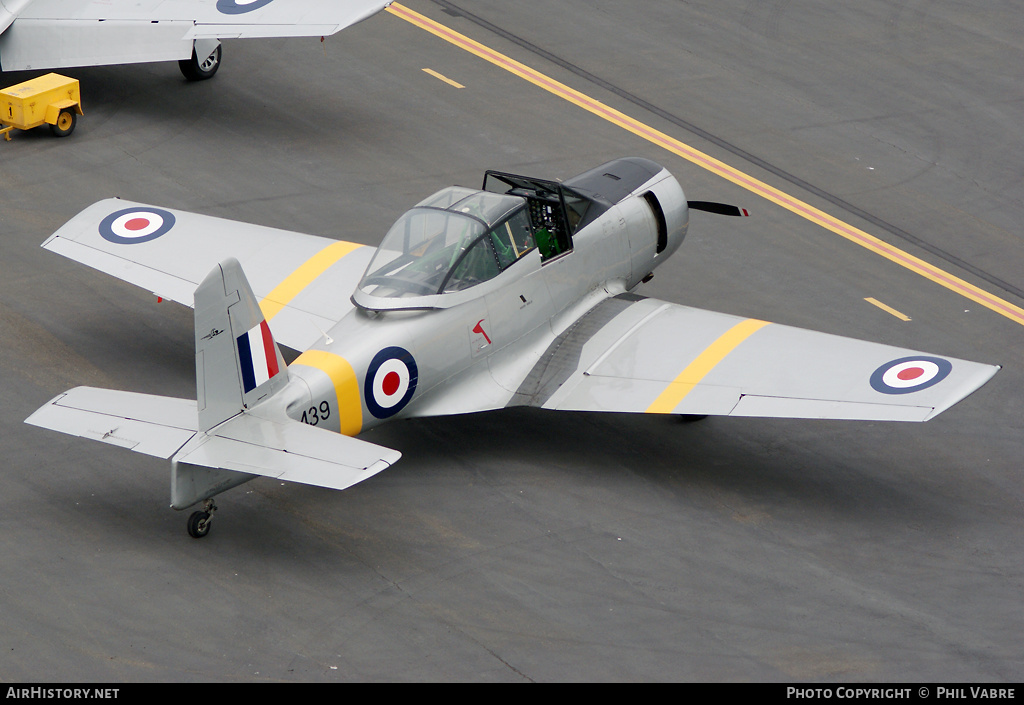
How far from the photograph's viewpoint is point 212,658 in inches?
462

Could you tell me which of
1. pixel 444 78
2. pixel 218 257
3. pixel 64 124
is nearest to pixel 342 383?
pixel 218 257

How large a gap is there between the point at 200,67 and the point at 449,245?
11.0 m

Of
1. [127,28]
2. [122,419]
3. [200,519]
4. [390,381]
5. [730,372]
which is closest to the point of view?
[122,419]

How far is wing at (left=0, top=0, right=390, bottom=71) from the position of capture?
21750mm

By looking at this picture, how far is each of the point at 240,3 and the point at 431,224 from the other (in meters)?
9.18

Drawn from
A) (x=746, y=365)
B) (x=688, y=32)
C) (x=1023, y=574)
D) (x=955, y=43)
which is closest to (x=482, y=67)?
(x=688, y=32)

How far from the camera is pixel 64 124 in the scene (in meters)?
21.8

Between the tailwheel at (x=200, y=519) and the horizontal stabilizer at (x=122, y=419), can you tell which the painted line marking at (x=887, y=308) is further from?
the horizontal stabilizer at (x=122, y=419)

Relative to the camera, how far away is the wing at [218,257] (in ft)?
51.4

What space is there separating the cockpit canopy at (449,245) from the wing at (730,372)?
4.32ft

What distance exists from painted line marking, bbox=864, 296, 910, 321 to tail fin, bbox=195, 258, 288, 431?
31.3 feet

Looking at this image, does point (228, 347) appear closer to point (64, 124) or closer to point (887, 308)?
point (887, 308)

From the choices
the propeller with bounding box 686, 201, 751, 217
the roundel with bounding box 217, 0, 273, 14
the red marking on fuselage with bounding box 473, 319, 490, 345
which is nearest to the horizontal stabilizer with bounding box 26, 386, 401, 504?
the red marking on fuselage with bounding box 473, 319, 490, 345

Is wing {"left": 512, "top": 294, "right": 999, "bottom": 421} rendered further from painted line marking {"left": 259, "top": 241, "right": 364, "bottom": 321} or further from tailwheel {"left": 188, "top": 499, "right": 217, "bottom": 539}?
tailwheel {"left": 188, "top": 499, "right": 217, "bottom": 539}
